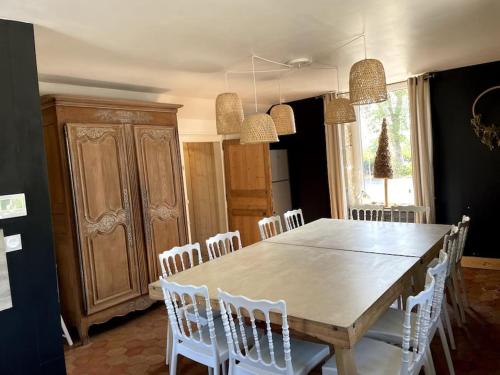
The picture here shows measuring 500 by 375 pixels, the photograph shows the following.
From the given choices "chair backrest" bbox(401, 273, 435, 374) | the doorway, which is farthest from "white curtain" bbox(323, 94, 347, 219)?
"chair backrest" bbox(401, 273, 435, 374)

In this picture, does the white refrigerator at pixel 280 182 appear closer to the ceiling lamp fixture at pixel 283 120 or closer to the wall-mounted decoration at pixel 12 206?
the ceiling lamp fixture at pixel 283 120

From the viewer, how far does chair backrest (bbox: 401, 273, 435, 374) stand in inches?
63.9

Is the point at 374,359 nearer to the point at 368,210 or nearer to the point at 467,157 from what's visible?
the point at 368,210

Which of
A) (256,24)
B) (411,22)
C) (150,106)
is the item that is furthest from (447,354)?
(150,106)

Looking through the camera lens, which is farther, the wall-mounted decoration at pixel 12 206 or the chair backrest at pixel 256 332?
the wall-mounted decoration at pixel 12 206

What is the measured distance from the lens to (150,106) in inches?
153

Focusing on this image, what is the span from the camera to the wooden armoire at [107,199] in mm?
3277

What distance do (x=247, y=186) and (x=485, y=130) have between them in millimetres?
2943

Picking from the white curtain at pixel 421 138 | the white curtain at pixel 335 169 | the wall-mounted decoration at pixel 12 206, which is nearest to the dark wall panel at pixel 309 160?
the white curtain at pixel 335 169

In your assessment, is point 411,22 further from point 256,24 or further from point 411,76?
point 411,76

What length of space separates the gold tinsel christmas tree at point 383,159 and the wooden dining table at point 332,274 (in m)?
1.34

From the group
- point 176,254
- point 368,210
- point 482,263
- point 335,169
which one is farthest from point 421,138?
point 176,254

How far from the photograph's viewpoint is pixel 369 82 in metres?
2.42

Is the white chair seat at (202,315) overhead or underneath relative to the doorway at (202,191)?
underneath
